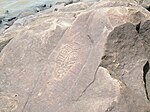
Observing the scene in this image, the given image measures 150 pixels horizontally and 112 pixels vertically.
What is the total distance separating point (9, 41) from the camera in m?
8.69

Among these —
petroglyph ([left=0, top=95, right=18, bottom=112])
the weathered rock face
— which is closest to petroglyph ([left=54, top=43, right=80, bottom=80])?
the weathered rock face

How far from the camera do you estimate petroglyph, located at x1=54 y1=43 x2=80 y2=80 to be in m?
6.96

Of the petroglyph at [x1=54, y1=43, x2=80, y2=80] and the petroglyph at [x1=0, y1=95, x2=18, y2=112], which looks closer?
the petroglyph at [x1=54, y1=43, x2=80, y2=80]

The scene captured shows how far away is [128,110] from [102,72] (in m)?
0.74

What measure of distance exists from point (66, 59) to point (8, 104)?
1.29m

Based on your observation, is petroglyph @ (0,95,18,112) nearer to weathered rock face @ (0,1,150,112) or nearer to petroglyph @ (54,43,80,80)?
weathered rock face @ (0,1,150,112)

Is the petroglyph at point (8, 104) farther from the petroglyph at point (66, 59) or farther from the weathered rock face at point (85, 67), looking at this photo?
the petroglyph at point (66, 59)

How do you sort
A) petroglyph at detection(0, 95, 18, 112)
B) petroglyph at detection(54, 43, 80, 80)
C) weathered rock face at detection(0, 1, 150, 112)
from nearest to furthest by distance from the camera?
weathered rock face at detection(0, 1, 150, 112) < petroglyph at detection(54, 43, 80, 80) < petroglyph at detection(0, 95, 18, 112)

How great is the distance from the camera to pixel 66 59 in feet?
23.2

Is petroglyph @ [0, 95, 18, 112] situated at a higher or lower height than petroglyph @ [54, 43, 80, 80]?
lower

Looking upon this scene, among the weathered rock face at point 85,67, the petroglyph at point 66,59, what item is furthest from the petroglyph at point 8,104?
the petroglyph at point 66,59

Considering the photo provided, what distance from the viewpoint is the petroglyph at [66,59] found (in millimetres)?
6965

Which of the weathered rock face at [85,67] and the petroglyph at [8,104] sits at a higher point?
the weathered rock face at [85,67]

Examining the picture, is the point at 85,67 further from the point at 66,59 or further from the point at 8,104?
the point at 8,104
